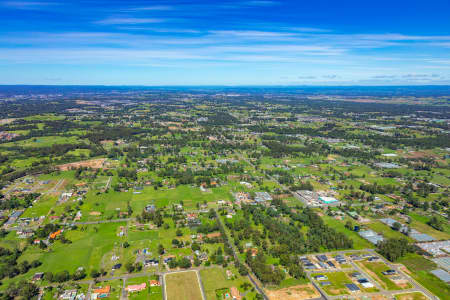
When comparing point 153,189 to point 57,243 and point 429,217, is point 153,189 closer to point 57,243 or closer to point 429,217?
point 57,243

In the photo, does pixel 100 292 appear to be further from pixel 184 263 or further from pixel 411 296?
pixel 411 296

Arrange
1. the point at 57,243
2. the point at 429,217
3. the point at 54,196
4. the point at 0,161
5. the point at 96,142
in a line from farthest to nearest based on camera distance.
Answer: the point at 96,142, the point at 0,161, the point at 54,196, the point at 429,217, the point at 57,243

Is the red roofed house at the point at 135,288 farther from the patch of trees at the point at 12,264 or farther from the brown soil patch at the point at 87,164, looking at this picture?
the brown soil patch at the point at 87,164

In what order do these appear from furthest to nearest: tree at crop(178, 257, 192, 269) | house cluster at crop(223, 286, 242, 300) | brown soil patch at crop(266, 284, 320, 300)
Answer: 1. tree at crop(178, 257, 192, 269)
2. brown soil patch at crop(266, 284, 320, 300)
3. house cluster at crop(223, 286, 242, 300)

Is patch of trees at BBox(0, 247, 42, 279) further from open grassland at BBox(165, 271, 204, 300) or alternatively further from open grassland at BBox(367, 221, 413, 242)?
open grassland at BBox(367, 221, 413, 242)

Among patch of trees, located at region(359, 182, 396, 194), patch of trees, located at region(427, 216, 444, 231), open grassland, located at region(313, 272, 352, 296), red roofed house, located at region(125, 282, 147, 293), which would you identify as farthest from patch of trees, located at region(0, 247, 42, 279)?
patch of trees, located at region(359, 182, 396, 194)

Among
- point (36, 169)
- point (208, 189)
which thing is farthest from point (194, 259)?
point (36, 169)

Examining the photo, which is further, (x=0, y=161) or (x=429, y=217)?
(x=0, y=161)

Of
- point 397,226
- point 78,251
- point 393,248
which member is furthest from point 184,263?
point 397,226
